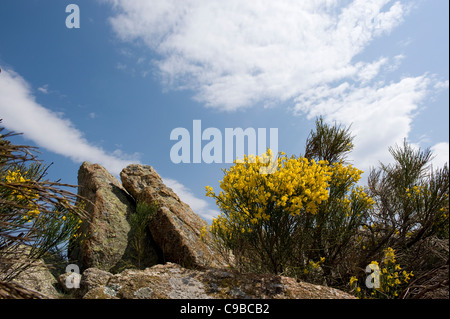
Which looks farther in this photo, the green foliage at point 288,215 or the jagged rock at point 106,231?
the jagged rock at point 106,231

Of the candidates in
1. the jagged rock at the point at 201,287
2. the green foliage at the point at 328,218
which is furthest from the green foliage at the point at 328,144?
the jagged rock at the point at 201,287

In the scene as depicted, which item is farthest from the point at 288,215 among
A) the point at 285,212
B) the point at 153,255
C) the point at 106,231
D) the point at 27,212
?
the point at 106,231

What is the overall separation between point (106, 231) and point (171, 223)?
1.99 meters

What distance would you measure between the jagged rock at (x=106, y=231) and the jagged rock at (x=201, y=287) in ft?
15.8

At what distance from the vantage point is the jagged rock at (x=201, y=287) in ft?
10.5

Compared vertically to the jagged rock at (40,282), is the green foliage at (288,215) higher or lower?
higher

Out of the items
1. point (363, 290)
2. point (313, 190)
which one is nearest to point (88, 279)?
point (313, 190)

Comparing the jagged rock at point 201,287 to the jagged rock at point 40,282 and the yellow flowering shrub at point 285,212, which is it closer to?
the yellow flowering shrub at point 285,212

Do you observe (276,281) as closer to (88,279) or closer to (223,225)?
(223,225)

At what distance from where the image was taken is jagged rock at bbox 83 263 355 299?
3.21m
